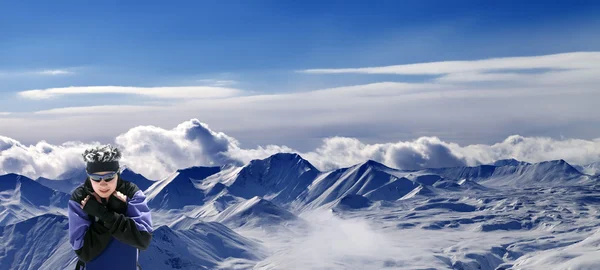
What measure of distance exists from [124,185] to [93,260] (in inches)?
89.7

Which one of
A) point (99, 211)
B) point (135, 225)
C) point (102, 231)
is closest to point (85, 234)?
point (102, 231)

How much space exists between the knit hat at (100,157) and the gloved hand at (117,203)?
31.2 inches

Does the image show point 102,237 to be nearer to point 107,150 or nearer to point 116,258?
point 116,258

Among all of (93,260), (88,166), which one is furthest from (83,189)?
(93,260)

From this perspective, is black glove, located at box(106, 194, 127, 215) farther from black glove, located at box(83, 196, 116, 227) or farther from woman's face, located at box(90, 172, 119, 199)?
black glove, located at box(83, 196, 116, 227)

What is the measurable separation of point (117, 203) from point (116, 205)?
0.08m

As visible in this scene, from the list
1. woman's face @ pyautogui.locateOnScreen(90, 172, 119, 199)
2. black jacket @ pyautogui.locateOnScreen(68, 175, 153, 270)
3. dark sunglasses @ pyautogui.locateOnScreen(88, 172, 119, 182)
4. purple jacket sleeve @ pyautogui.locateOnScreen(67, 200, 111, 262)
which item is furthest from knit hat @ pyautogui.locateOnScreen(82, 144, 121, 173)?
purple jacket sleeve @ pyautogui.locateOnScreen(67, 200, 111, 262)

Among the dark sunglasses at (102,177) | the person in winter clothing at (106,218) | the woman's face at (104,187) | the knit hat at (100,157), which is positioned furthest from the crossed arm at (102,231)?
the knit hat at (100,157)

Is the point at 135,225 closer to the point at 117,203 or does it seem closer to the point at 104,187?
the point at 117,203

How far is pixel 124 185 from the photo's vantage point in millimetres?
19312

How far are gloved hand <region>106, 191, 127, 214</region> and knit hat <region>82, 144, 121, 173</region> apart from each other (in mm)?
792

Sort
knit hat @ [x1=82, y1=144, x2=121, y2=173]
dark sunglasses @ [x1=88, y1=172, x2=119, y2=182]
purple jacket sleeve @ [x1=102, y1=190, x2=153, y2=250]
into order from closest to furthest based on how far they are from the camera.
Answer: purple jacket sleeve @ [x1=102, y1=190, x2=153, y2=250] < knit hat @ [x1=82, y1=144, x2=121, y2=173] < dark sunglasses @ [x1=88, y1=172, x2=119, y2=182]

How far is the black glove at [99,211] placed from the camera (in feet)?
59.0

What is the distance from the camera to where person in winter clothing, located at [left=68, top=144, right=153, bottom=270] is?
18.2 m
